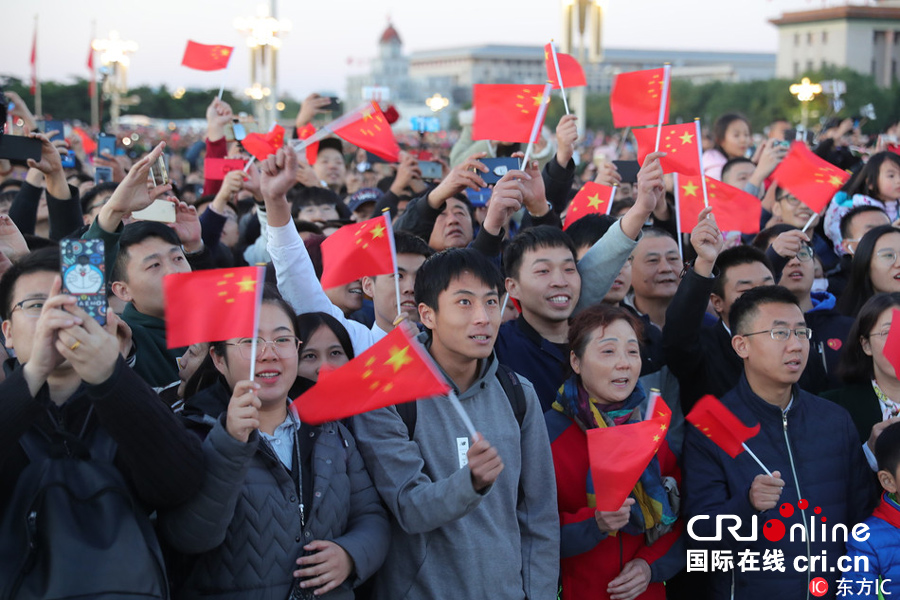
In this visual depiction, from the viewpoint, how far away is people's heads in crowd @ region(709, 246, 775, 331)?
3.86 metres

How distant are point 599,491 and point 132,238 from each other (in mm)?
1881

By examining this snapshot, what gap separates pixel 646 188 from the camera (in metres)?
3.65

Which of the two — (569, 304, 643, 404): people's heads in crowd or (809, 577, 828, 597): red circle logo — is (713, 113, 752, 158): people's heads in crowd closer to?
(569, 304, 643, 404): people's heads in crowd

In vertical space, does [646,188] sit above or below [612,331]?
above

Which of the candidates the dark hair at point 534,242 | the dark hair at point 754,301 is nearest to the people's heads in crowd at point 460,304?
the dark hair at point 534,242

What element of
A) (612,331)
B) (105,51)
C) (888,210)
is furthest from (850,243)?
(105,51)

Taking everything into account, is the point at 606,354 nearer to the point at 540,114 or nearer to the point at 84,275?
the point at 540,114

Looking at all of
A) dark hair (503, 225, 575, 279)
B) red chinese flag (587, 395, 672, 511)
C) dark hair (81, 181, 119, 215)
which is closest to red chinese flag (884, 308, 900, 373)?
red chinese flag (587, 395, 672, 511)

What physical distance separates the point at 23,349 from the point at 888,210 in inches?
205

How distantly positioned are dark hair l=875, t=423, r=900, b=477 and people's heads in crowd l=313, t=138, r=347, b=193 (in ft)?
16.2

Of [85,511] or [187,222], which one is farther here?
[187,222]

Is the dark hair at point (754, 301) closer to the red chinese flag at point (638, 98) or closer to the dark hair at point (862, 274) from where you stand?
the dark hair at point (862, 274)

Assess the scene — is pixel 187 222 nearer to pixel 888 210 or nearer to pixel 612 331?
pixel 612 331

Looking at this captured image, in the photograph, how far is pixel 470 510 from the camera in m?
2.51
